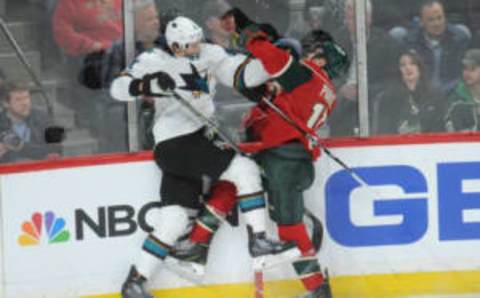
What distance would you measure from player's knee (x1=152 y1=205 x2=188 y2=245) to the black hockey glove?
0.48m

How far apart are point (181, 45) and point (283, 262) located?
98cm

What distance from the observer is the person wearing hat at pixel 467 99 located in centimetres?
699

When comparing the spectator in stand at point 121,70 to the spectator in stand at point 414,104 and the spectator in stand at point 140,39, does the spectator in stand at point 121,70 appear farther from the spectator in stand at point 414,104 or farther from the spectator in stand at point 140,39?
the spectator in stand at point 414,104

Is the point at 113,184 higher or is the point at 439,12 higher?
the point at 439,12

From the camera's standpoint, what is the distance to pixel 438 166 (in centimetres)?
698

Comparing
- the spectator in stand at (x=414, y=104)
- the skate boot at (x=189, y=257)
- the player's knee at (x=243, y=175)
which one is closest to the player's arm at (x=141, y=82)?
the player's knee at (x=243, y=175)

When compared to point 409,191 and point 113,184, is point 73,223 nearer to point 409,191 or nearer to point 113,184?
point 113,184

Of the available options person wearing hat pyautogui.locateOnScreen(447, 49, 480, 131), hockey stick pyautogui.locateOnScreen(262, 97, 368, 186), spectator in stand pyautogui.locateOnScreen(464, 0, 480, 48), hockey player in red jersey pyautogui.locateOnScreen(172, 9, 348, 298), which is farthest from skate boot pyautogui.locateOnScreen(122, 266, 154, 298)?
spectator in stand pyautogui.locateOnScreen(464, 0, 480, 48)

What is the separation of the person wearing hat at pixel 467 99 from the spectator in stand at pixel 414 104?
0.14 feet

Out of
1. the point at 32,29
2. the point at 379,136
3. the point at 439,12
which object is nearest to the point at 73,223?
the point at 32,29

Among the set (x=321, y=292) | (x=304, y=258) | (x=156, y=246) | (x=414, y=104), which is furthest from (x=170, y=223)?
(x=414, y=104)

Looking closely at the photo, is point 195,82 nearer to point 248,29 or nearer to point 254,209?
point 248,29

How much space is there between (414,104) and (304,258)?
79 cm

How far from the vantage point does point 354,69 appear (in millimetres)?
6934
